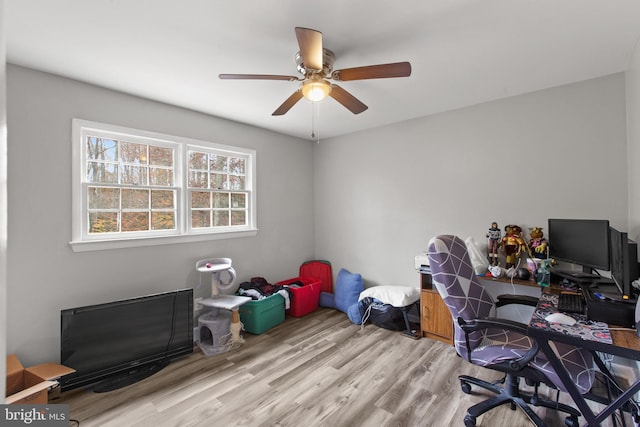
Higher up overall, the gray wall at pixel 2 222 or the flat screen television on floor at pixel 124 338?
the gray wall at pixel 2 222

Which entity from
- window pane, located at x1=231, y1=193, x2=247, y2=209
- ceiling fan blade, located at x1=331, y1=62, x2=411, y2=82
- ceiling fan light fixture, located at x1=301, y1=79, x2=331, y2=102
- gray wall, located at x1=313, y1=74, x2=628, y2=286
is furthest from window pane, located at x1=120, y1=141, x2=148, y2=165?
gray wall, located at x1=313, y1=74, x2=628, y2=286

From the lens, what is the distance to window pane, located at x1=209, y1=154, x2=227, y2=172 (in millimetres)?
3533

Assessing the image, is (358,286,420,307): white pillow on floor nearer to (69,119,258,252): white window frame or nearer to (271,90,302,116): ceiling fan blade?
(69,119,258,252): white window frame

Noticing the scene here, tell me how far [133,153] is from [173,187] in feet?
1.62

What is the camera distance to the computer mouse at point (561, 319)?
1.56 m

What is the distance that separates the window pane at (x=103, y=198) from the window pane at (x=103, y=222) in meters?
0.07

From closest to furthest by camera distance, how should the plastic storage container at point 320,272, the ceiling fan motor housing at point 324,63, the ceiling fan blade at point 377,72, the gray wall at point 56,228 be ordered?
1. the ceiling fan blade at point 377,72
2. the ceiling fan motor housing at point 324,63
3. the gray wall at point 56,228
4. the plastic storage container at point 320,272

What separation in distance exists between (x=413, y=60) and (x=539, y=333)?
1.99 meters

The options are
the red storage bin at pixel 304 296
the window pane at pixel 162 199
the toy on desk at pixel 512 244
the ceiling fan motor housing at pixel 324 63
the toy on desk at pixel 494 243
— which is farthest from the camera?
the red storage bin at pixel 304 296

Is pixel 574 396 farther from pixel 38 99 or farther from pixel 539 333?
pixel 38 99

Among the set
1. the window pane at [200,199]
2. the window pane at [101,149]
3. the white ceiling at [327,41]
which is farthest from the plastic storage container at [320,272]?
the window pane at [101,149]

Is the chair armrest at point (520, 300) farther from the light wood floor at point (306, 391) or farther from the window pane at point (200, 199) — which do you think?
the window pane at point (200, 199)

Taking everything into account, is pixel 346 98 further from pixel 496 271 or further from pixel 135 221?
pixel 135 221

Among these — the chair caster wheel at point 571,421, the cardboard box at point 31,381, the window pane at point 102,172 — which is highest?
the window pane at point 102,172
